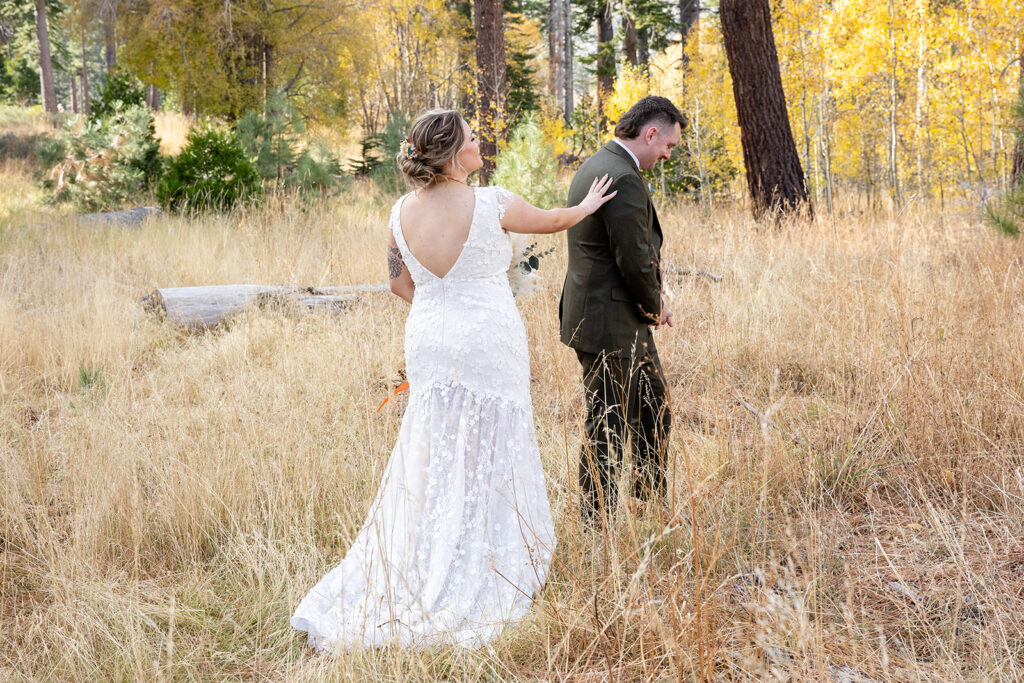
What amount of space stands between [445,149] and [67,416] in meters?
3.41

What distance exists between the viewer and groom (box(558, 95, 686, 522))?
10.1 feet

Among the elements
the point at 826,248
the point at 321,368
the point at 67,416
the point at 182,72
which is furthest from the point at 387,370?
the point at 182,72

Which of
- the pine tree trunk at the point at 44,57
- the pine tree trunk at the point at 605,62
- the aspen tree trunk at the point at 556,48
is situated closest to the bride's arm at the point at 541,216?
the pine tree trunk at the point at 605,62

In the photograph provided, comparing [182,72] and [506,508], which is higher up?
[182,72]

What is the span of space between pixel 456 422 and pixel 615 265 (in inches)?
36.5

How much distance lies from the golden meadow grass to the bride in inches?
8.2

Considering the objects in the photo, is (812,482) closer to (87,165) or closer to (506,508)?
(506,508)

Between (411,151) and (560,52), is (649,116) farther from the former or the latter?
(560,52)

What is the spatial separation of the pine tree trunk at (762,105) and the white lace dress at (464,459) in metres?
6.69

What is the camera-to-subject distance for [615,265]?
3229 mm

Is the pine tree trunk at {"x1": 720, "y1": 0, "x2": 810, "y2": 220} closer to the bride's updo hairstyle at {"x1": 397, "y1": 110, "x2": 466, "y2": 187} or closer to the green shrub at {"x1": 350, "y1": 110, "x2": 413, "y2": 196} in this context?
the green shrub at {"x1": 350, "y1": 110, "x2": 413, "y2": 196}

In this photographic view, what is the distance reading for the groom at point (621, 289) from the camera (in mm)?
3080

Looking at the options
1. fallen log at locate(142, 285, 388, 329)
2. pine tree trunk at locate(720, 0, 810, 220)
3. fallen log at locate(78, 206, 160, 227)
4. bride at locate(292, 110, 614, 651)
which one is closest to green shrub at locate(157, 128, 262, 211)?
fallen log at locate(78, 206, 160, 227)

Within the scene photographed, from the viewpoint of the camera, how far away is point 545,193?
9352mm
